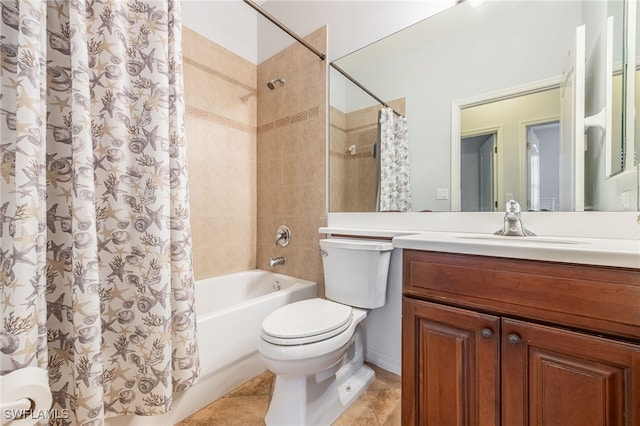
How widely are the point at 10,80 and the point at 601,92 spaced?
190cm

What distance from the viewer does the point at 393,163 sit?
1.60 m

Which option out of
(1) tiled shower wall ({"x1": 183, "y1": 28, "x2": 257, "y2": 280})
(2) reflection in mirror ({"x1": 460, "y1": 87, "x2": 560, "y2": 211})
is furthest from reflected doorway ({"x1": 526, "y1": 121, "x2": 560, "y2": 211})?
(1) tiled shower wall ({"x1": 183, "y1": 28, "x2": 257, "y2": 280})

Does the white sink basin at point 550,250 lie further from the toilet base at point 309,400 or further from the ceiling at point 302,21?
the ceiling at point 302,21

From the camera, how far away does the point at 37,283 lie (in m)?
0.70

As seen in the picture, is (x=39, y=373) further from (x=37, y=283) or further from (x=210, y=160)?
(x=210, y=160)

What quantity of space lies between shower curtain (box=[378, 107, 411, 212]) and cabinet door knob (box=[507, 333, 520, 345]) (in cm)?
83

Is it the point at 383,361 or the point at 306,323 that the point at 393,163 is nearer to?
the point at 306,323

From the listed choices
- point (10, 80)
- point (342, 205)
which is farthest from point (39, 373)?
point (342, 205)

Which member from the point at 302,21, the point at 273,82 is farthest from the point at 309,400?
the point at 302,21

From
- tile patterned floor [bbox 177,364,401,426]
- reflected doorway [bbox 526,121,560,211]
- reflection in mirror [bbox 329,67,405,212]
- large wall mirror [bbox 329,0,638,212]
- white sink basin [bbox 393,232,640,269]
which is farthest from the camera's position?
reflection in mirror [bbox 329,67,405,212]

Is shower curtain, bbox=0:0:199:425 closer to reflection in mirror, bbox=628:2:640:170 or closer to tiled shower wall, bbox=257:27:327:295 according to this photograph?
tiled shower wall, bbox=257:27:327:295

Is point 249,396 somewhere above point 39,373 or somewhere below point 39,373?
below

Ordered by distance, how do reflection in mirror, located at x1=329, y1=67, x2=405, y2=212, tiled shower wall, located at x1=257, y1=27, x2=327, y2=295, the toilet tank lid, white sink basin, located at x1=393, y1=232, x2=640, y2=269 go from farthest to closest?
tiled shower wall, located at x1=257, y1=27, x2=327, y2=295 → reflection in mirror, located at x1=329, y1=67, x2=405, y2=212 → the toilet tank lid → white sink basin, located at x1=393, y1=232, x2=640, y2=269

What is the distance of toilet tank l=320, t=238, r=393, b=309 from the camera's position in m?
1.37
